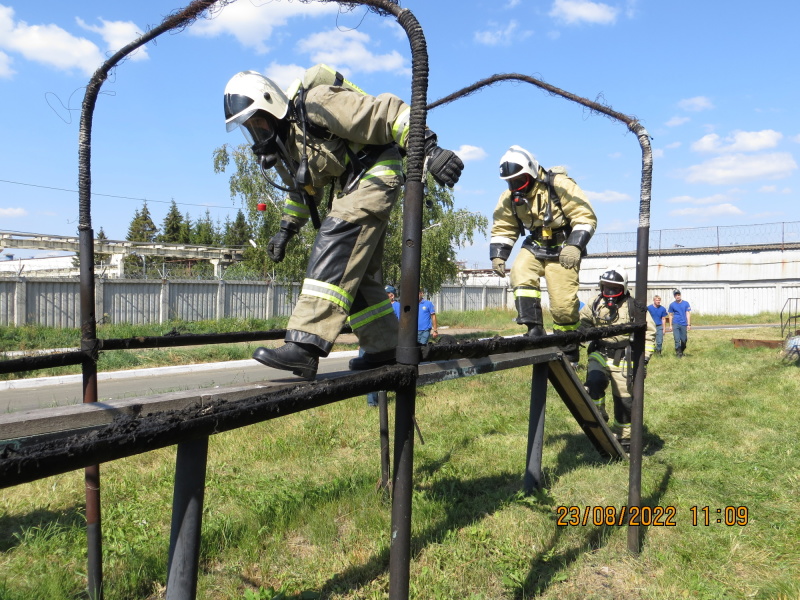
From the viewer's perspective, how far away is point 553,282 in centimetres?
457

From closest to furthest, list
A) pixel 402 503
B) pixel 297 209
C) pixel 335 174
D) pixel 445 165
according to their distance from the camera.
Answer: pixel 402 503, pixel 445 165, pixel 335 174, pixel 297 209

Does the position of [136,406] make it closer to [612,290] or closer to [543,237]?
[543,237]

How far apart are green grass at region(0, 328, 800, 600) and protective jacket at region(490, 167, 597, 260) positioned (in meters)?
1.71

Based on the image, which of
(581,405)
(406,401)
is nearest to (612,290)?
(581,405)

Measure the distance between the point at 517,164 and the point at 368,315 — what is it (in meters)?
1.98

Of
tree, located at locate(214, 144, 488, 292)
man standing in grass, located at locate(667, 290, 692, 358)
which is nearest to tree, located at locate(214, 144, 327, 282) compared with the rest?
tree, located at locate(214, 144, 488, 292)

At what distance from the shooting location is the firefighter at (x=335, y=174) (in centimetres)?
237

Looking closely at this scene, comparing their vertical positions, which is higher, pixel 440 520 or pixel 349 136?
pixel 349 136

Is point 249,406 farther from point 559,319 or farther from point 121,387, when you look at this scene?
point 121,387

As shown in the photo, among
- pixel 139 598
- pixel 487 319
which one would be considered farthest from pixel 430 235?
pixel 139 598

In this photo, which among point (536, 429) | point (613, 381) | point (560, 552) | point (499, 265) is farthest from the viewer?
point (613, 381)

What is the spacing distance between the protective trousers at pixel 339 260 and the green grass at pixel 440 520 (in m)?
1.39

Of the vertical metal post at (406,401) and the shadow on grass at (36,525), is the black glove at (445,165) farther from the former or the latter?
the shadow on grass at (36,525)
